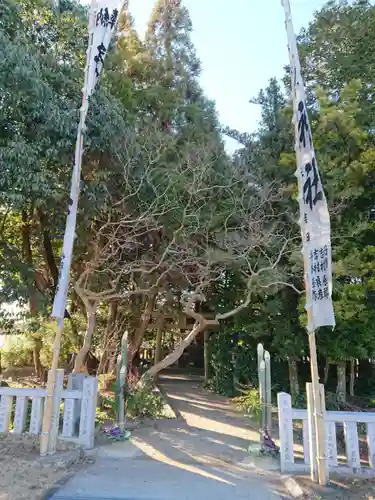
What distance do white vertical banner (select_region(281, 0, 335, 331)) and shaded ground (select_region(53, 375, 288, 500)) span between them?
5.83 feet

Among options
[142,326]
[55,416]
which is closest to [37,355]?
[142,326]

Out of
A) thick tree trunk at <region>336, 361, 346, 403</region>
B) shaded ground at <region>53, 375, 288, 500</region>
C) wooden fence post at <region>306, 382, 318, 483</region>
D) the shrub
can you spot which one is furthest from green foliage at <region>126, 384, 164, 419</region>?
thick tree trunk at <region>336, 361, 346, 403</region>

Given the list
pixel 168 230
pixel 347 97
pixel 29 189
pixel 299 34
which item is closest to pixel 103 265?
pixel 168 230

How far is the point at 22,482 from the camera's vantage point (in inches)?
149

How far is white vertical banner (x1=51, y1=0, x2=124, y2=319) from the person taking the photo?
4723 millimetres

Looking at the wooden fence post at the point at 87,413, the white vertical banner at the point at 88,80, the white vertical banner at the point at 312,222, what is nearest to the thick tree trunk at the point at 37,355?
the wooden fence post at the point at 87,413

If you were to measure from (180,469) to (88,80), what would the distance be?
15.8ft

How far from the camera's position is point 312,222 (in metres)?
4.17

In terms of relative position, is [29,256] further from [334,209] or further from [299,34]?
[299,34]

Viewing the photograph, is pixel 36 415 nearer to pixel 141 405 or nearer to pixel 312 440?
pixel 141 405

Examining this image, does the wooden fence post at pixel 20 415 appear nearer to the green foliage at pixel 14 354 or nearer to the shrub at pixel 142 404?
the shrub at pixel 142 404

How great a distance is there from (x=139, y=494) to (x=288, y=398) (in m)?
1.78

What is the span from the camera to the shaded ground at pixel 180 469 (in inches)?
148

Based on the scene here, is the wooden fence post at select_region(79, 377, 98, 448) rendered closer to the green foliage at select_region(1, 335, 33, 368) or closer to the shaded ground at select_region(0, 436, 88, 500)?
the shaded ground at select_region(0, 436, 88, 500)
